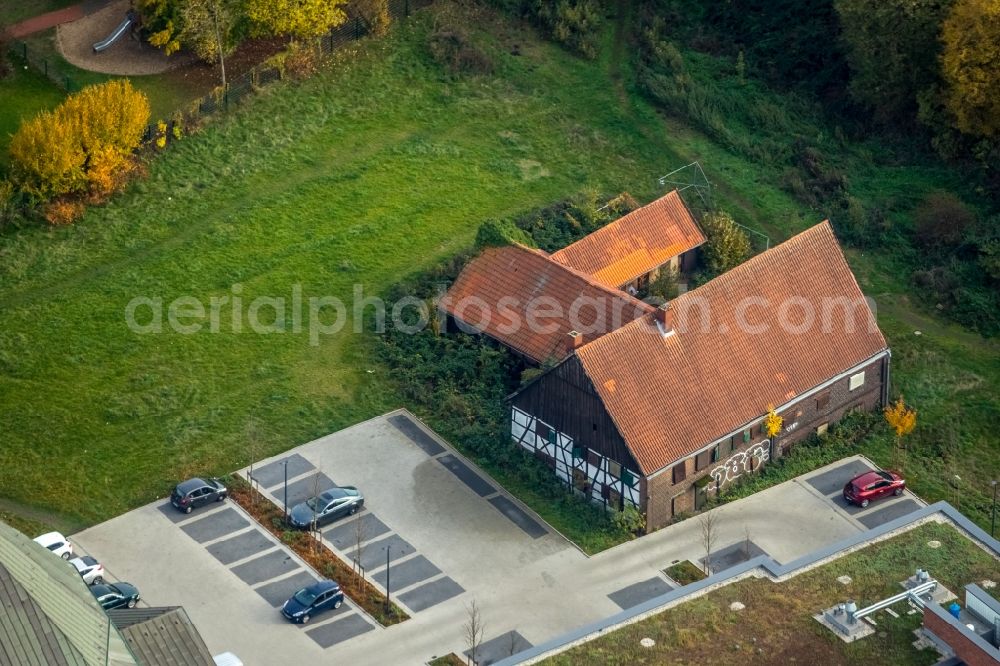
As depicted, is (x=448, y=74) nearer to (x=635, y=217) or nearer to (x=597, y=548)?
(x=635, y=217)

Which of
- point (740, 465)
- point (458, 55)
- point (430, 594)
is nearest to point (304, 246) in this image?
point (458, 55)

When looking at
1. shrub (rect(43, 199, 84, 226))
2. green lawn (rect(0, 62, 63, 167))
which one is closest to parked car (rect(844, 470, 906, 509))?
shrub (rect(43, 199, 84, 226))

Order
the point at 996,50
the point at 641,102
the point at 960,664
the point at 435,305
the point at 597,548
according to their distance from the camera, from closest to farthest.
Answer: the point at 960,664, the point at 597,548, the point at 435,305, the point at 996,50, the point at 641,102

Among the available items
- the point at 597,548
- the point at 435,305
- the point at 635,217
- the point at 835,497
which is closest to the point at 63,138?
the point at 435,305

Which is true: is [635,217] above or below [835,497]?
above

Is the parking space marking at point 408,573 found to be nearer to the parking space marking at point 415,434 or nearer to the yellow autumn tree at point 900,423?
the parking space marking at point 415,434

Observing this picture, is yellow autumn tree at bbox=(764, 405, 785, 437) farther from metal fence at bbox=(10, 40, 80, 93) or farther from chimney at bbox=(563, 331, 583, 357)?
metal fence at bbox=(10, 40, 80, 93)
